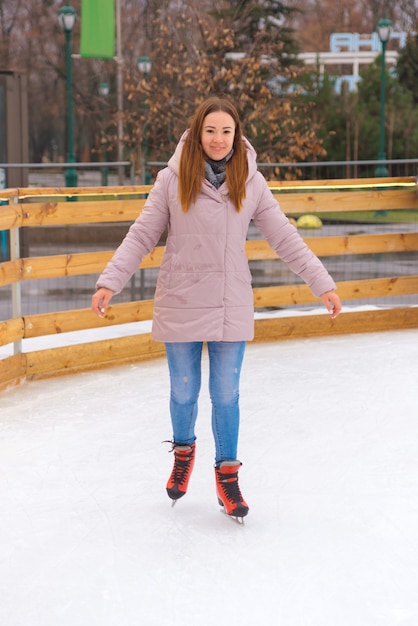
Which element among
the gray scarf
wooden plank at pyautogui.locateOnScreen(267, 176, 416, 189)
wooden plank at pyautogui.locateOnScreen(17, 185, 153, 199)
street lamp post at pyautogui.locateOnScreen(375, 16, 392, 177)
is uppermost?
street lamp post at pyautogui.locateOnScreen(375, 16, 392, 177)

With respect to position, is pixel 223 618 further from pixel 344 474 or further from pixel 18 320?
pixel 18 320

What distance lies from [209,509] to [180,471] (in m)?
0.19

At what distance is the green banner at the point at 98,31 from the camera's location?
17.6 m

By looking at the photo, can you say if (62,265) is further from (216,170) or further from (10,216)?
(216,170)

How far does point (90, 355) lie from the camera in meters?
6.71

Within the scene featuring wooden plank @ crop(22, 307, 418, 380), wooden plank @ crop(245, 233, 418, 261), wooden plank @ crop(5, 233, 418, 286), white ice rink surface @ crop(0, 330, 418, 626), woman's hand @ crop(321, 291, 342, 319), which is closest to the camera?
white ice rink surface @ crop(0, 330, 418, 626)

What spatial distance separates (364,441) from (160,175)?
1867mm

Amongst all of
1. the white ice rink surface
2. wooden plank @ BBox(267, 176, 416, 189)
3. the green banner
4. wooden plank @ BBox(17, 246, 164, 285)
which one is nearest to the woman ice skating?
the white ice rink surface

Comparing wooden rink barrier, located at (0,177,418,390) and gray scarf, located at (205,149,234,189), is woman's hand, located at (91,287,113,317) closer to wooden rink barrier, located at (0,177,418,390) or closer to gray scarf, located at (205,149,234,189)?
gray scarf, located at (205,149,234,189)

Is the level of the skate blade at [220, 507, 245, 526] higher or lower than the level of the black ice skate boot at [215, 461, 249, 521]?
lower

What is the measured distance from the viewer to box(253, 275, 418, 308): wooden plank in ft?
25.1

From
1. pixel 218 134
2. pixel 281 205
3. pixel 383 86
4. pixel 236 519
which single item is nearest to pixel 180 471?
pixel 236 519

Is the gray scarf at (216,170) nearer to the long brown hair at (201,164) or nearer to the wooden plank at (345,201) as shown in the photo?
the long brown hair at (201,164)

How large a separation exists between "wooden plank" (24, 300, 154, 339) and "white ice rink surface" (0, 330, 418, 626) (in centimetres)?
33
